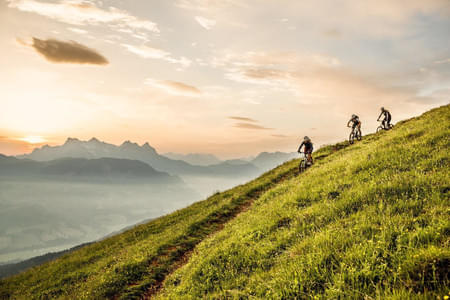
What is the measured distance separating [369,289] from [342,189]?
624 centimetres

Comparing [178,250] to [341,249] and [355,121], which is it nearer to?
[341,249]

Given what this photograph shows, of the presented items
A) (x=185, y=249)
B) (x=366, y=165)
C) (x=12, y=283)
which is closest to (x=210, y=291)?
(x=185, y=249)

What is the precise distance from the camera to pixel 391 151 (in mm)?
11930

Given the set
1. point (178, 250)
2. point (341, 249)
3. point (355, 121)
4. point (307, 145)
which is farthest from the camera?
point (355, 121)

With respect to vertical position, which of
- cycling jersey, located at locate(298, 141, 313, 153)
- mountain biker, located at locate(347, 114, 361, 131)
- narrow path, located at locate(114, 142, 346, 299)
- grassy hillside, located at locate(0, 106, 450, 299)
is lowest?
narrow path, located at locate(114, 142, 346, 299)

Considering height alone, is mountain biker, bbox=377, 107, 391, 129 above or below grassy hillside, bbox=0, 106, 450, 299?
above

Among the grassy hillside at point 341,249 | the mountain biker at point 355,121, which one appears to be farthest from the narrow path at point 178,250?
the mountain biker at point 355,121

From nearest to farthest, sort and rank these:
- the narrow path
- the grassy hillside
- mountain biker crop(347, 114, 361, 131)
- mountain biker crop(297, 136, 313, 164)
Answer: the grassy hillside, the narrow path, mountain biker crop(297, 136, 313, 164), mountain biker crop(347, 114, 361, 131)

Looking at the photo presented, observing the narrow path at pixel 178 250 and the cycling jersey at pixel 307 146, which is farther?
the cycling jersey at pixel 307 146

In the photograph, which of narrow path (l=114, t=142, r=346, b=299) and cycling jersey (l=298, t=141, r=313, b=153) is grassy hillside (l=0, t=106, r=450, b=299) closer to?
narrow path (l=114, t=142, r=346, b=299)

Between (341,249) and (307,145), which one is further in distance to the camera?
(307,145)

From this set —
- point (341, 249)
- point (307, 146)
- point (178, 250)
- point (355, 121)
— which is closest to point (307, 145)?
point (307, 146)

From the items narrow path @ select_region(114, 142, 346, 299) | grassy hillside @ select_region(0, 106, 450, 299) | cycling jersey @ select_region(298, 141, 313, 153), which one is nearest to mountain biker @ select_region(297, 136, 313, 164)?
cycling jersey @ select_region(298, 141, 313, 153)

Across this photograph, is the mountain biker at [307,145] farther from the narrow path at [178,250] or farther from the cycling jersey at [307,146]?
the narrow path at [178,250]
